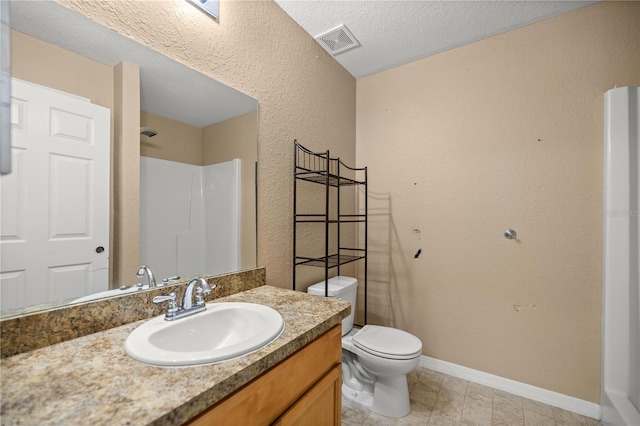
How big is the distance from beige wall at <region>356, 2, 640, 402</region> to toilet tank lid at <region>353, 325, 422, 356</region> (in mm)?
475

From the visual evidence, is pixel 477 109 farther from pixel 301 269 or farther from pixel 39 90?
pixel 39 90

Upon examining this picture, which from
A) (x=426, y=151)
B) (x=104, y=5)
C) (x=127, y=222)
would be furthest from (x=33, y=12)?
(x=426, y=151)

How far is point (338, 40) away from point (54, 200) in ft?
6.07

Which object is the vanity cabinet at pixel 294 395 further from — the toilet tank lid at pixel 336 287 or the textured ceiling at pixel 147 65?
the textured ceiling at pixel 147 65

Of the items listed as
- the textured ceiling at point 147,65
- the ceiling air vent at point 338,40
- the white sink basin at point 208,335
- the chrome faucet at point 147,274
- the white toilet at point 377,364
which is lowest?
the white toilet at point 377,364

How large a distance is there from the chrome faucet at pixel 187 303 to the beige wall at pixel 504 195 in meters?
1.60

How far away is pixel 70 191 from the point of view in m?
0.84

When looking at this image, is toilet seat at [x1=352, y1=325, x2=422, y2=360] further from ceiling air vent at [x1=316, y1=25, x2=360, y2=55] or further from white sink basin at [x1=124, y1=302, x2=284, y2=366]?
ceiling air vent at [x1=316, y1=25, x2=360, y2=55]

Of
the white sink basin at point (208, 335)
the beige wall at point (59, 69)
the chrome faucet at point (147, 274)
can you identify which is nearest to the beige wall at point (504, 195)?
the white sink basin at point (208, 335)

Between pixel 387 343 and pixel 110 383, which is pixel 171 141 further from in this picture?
pixel 387 343

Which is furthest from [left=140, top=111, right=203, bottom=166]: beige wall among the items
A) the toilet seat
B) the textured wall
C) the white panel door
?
the toilet seat

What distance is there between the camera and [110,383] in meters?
0.59

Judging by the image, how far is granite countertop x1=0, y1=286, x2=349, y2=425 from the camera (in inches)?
19.6

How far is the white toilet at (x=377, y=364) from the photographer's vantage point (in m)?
1.54
